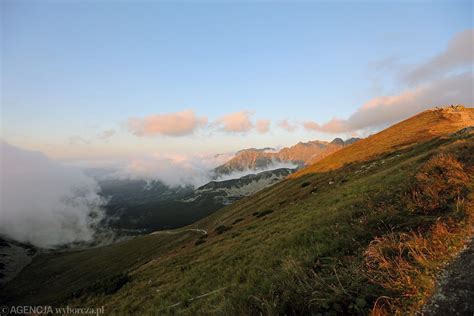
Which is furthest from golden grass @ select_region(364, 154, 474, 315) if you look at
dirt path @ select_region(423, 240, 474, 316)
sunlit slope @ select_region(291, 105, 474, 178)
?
sunlit slope @ select_region(291, 105, 474, 178)

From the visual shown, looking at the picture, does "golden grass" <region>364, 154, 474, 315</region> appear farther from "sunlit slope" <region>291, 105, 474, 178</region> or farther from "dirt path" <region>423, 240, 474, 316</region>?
"sunlit slope" <region>291, 105, 474, 178</region>

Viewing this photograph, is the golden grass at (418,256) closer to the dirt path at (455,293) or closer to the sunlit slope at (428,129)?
the dirt path at (455,293)

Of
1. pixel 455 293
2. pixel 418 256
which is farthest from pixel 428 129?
pixel 455 293

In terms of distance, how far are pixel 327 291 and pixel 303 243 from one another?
7.47 meters

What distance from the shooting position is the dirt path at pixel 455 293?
509 cm

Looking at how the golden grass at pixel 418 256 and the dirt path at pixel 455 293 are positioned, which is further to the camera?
the golden grass at pixel 418 256

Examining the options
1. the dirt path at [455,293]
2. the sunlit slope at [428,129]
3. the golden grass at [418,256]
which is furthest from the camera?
the sunlit slope at [428,129]

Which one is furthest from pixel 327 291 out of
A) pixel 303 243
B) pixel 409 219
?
pixel 303 243

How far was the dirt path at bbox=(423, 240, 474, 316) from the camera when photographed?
5.09 meters

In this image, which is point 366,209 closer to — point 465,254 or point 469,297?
point 465,254

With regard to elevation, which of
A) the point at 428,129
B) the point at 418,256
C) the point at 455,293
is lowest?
the point at 455,293

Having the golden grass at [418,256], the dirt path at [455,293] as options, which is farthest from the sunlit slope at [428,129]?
the dirt path at [455,293]

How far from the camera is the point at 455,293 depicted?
17.6ft

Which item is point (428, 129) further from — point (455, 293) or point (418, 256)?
point (455, 293)
